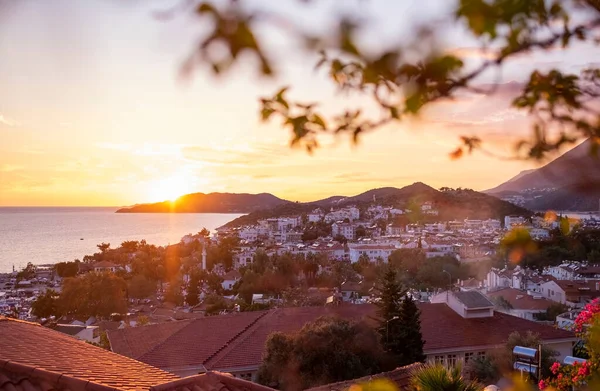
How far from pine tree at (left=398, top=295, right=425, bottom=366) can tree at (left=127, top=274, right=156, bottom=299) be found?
19.4m

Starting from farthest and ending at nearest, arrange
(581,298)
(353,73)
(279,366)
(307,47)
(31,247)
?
(31,247), (581,298), (279,366), (353,73), (307,47)

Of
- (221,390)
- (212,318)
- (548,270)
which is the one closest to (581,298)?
(548,270)

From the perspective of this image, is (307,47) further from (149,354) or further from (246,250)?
(246,250)

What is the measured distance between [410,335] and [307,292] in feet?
40.1

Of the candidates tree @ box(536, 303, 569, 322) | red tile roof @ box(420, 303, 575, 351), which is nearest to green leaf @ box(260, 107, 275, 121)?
red tile roof @ box(420, 303, 575, 351)

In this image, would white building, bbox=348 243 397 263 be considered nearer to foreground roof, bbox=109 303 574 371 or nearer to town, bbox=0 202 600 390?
town, bbox=0 202 600 390

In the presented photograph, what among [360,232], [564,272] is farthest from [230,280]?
[360,232]

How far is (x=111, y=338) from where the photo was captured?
560 inches

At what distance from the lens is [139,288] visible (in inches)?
1118

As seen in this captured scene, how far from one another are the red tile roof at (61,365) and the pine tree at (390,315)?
831 centimetres

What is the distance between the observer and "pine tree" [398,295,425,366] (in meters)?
12.0

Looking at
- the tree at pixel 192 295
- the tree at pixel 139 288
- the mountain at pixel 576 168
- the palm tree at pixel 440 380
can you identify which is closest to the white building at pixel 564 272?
the tree at pixel 192 295

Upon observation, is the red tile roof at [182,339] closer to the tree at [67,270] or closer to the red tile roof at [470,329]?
the red tile roof at [470,329]

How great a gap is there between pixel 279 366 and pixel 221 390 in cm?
751
